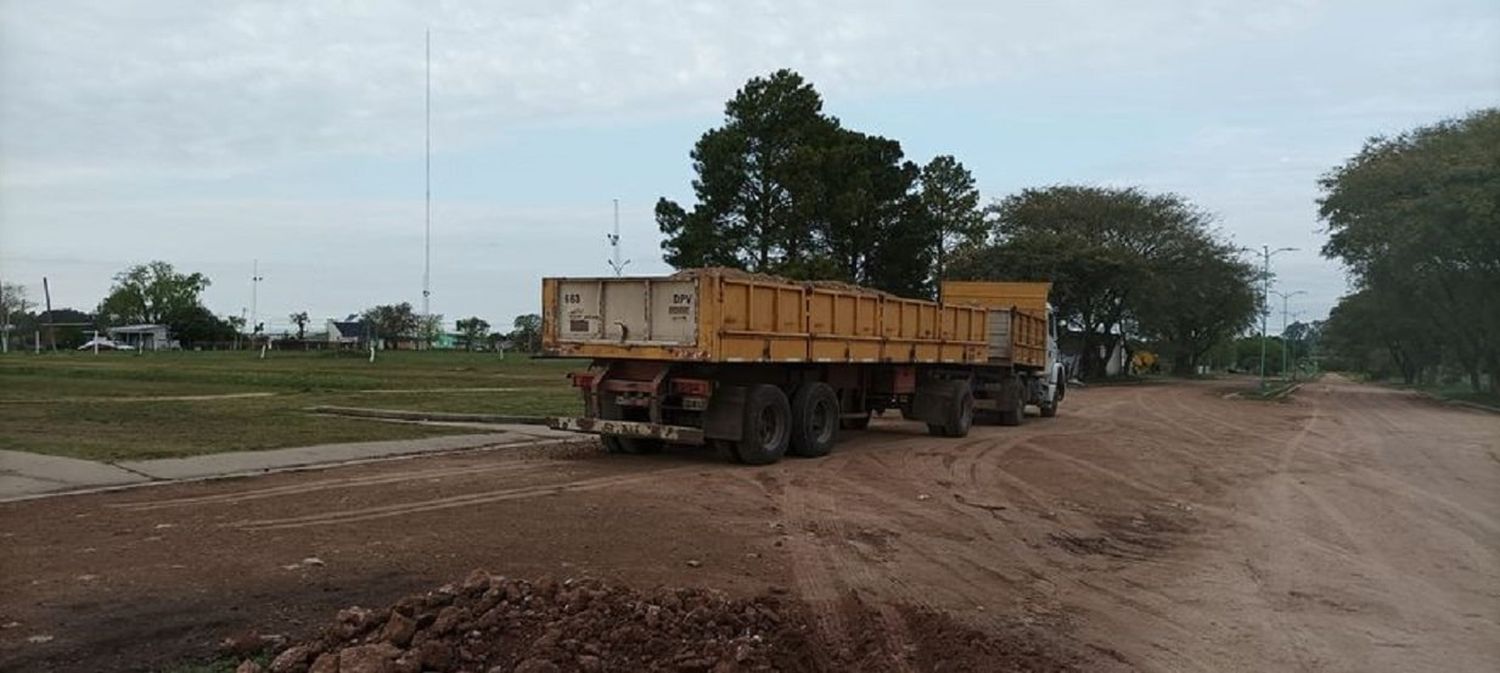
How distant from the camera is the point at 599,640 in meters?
5.43

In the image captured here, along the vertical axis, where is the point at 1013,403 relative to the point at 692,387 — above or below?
below

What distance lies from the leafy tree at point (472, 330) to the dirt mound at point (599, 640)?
401 feet

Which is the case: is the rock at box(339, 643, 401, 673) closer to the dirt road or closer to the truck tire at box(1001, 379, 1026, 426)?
the dirt road

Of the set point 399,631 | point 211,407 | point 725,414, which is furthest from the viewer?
point 211,407

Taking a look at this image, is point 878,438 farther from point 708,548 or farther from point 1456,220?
point 1456,220

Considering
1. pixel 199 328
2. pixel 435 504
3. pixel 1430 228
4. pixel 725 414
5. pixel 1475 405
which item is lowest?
pixel 1475 405

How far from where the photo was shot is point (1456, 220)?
130 feet

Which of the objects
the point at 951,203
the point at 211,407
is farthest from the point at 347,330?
the point at 211,407

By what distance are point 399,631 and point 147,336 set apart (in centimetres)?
13099

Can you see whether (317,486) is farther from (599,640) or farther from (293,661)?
(599,640)

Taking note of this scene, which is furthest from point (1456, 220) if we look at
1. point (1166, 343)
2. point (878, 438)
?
point (1166, 343)

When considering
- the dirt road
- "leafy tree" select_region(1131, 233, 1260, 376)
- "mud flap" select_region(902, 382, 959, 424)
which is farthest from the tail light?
"leafy tree" select_region(1131, 233, 1260, 376)

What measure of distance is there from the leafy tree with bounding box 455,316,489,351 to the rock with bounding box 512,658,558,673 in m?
123

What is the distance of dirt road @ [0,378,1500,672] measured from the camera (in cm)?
654
